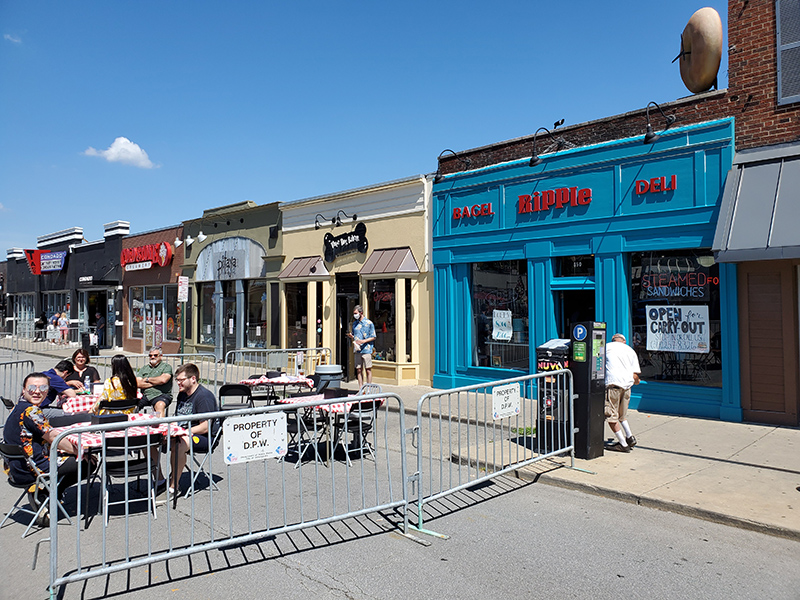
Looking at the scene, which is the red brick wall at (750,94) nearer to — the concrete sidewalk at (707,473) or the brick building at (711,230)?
the brick building at (711,230)

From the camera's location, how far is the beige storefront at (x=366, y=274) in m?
14.5

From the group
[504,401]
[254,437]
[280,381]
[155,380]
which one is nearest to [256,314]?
[280,381]

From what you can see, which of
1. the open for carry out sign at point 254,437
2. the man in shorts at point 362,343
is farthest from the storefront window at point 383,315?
the open for carry out sign at point 254,437

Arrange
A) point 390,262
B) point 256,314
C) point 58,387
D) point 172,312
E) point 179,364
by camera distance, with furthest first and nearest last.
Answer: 1. point 172,312
2. point 256,314
3. point 179,364
4. point 390,262
5. point 58,387

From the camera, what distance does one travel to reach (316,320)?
55.8 feet

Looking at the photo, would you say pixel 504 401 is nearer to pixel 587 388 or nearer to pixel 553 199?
pixel 587 388

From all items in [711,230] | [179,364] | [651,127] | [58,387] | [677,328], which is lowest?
[179,364]

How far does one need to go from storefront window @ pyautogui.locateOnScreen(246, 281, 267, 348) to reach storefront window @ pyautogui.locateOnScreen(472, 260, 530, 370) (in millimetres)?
8209

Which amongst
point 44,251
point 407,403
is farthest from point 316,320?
point 44,251

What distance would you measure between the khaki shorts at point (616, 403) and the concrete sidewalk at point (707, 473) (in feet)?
1.60

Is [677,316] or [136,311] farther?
[136,311]

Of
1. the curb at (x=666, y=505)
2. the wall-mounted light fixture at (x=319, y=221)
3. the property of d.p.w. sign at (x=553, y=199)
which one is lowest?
the curb at (x=666, y=505)

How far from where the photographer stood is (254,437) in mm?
4844

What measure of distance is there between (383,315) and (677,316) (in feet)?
23.7
